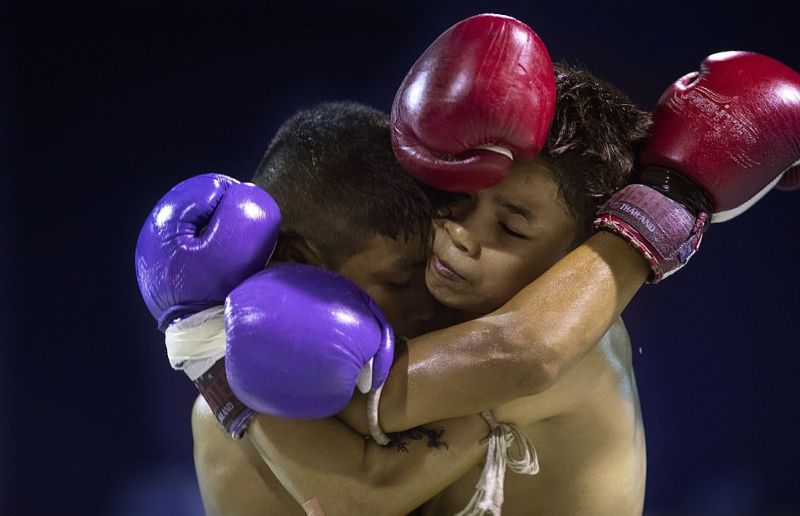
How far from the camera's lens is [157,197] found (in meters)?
3.24

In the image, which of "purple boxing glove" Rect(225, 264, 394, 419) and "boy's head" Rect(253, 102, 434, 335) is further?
"boy's head" Rect(253, 102, 434, 335)

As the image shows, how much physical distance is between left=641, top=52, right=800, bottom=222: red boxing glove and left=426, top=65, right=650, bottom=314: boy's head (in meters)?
0.08

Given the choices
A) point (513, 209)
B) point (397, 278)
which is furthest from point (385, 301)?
point (513, 209)

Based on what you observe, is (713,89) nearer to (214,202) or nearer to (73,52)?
(214,202)

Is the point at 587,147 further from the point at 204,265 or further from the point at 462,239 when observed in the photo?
the point at 204,265

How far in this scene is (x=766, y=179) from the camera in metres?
1.41

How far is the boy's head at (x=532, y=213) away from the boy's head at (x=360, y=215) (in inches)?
2.5

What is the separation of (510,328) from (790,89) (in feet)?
1.82

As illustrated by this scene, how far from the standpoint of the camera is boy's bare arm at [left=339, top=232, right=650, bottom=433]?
1214mm

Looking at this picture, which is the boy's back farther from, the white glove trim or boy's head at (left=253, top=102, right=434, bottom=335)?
the white glove trim

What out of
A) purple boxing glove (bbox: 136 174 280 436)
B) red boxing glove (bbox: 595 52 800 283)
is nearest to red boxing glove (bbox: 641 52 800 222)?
red boxing glove (bbox: 595 52 800 283)

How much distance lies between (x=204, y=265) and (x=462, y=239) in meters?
0.35

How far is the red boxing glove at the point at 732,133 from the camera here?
4.49ft

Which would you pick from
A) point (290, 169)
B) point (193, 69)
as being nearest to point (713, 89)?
point (290, 169)
